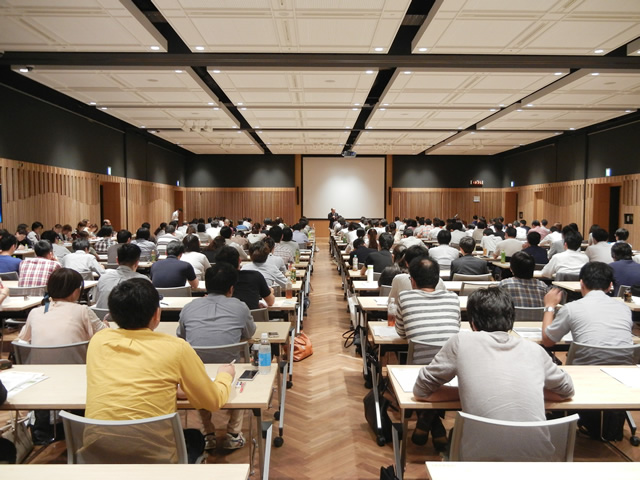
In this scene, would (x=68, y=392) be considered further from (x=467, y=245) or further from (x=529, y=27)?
(x=529, y=27)

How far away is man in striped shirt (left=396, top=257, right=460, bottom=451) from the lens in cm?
365

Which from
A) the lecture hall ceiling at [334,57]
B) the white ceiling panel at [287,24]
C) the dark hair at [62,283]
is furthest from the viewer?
the lecture hall ceiling at [334,57]

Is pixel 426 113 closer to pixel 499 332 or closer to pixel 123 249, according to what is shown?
pixel 123 249

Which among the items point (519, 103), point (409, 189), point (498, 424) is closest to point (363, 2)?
point (498, 424)

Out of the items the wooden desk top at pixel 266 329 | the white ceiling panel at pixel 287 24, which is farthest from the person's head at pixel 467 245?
the wooden desk top at pixel 266 329

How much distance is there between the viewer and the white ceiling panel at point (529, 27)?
656 centimetres

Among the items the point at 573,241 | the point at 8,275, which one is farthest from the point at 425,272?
the point at 8,275

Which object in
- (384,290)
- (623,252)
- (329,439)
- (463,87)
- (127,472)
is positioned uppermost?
(463,87)

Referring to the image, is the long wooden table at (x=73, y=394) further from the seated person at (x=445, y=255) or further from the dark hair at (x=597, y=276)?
the seated person at (x=445, y=255)

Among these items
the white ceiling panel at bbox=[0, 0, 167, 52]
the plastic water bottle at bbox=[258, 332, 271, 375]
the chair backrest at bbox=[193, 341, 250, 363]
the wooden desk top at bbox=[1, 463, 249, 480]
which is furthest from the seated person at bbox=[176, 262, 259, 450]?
the white ceiling panel at bbox=[0, 0, 167, 52]

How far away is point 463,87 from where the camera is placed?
34.6 ft

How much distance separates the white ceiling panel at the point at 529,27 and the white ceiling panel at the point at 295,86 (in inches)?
74.6

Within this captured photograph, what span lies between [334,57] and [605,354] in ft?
22.9

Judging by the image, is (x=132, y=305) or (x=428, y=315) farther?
(x=428, y=315)
